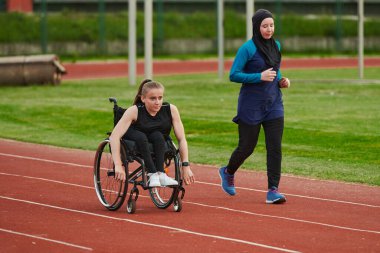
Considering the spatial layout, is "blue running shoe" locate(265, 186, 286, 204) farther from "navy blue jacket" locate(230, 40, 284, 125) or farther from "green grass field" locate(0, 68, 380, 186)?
"green grass field" locate(0, 68, 380, 186)

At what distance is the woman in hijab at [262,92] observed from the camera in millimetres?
12391

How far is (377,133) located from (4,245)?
10.4 meters

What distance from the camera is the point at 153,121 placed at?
1174 cm

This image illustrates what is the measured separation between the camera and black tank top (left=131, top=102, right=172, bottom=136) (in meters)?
11.7

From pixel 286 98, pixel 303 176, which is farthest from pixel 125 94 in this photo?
pixel 303 176

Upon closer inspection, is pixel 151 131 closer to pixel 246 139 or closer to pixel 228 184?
pixel 246 139

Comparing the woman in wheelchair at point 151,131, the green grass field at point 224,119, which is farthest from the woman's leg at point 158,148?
the green grass field at point 224,119

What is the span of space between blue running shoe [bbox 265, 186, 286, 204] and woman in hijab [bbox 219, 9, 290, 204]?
0.03 feet

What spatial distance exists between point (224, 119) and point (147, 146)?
10.4 metres

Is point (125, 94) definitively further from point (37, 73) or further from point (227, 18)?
point (227, 18)

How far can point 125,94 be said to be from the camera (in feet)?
91.4

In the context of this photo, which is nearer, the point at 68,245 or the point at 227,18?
the point at 68,245

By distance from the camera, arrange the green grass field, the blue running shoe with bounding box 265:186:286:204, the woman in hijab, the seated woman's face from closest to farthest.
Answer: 1. the seated woman's face
2. the blue running shoe with bounding box 265:186:286:204
3. the woman in hijab
4. the green grass field

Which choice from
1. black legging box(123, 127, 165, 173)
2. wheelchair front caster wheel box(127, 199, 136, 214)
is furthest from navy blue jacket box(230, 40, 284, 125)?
wheelchair front caster wheel box(127, 199, 136, 214)
